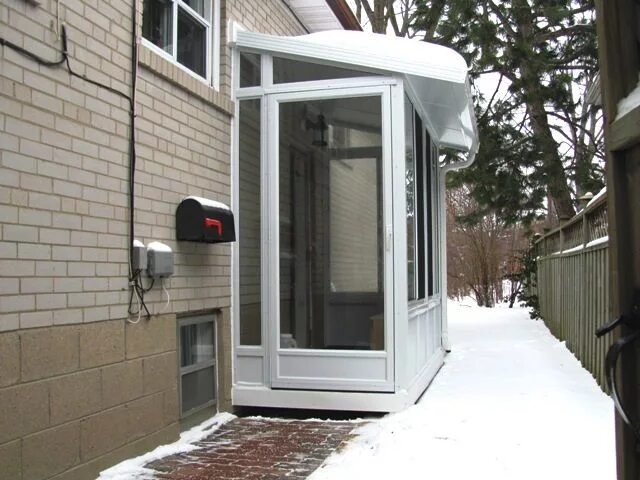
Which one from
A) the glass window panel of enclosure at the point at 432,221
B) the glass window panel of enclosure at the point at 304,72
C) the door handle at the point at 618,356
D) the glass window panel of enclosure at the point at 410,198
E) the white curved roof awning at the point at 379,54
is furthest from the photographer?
the glass window panel of enclosure at the point at 432,221

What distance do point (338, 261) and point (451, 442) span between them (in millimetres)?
2013

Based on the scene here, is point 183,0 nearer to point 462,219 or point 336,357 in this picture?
point 336,357

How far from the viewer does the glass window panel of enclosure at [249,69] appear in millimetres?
5715

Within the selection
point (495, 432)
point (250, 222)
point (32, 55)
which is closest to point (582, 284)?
point (495, 432)

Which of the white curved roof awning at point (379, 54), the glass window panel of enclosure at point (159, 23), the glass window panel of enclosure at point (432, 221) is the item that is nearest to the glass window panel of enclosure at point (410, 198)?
the white curved roof awning at point (379, 54)

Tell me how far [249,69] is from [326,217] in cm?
150

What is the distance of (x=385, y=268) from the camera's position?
5.34m

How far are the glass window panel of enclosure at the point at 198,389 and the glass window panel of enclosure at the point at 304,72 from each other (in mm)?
2590

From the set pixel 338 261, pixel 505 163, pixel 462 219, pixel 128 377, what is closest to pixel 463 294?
pixel 462 219

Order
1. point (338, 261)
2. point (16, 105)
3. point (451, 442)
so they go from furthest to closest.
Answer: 1. point (338, 261)
2. point (451, 442)
3. point (16, 105)

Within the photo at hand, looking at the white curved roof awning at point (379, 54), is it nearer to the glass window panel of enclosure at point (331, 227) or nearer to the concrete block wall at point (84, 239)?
the glass window panel of enclosure at point (331, 227)

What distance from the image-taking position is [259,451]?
4406mm

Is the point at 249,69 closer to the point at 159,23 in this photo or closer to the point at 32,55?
the point at 159,23

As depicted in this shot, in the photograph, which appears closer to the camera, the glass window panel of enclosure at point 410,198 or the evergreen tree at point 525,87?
the glass window panel of enclosure at point 410,198
